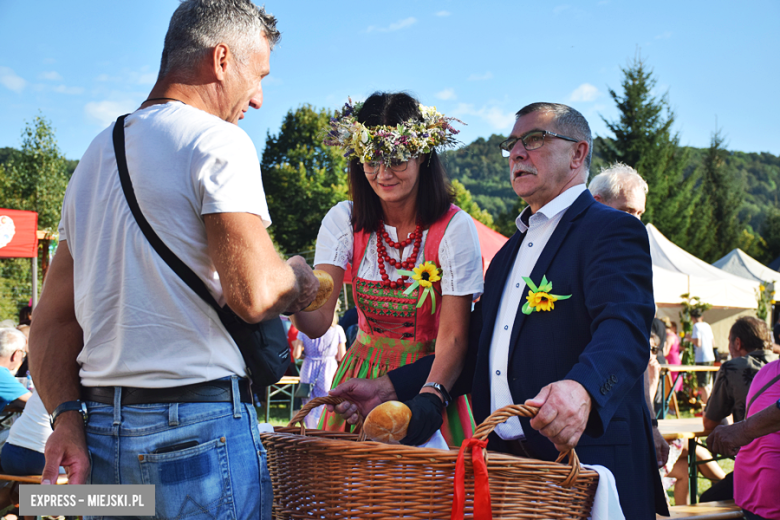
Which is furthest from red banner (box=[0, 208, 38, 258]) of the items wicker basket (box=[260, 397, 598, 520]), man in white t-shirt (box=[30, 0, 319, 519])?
wicker basket (box=[260, 397, 598, 520])

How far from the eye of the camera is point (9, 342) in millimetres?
5156

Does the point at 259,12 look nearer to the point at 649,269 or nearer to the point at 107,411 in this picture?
the point at 107,411

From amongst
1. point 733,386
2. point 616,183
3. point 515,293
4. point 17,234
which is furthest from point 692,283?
point 17,234

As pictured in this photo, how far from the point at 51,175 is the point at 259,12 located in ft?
80.1

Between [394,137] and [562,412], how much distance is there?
1.39 metres

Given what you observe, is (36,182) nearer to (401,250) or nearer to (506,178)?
(401,250)

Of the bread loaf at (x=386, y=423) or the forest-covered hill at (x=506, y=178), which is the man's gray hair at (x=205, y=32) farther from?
the forest-covered hill at (x=506, y=178)

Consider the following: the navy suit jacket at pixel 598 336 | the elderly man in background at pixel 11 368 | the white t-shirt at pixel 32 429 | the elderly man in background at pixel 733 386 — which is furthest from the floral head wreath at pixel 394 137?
the elderly man in background at pixel 11 368

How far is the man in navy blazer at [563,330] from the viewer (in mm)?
1508

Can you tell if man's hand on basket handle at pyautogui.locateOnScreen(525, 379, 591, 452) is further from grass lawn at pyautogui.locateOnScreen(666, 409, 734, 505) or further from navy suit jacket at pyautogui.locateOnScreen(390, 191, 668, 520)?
grass lawn at pyautogui.locateOnScreen(666, 409, 734, 505)

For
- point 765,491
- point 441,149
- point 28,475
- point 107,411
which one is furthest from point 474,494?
point 28,475

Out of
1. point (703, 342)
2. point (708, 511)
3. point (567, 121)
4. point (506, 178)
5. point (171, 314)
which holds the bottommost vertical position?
point (708, 511)

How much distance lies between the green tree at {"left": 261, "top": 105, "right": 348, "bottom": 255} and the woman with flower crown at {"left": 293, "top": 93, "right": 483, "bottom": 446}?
28334 mm

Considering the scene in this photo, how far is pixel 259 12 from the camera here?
1598 mm
